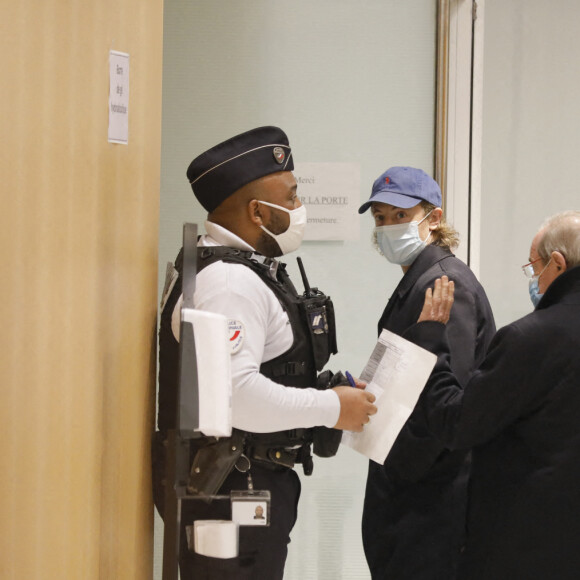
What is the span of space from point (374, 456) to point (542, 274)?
576 mm

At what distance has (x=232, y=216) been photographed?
1844mm

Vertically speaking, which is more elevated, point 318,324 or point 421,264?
point 421,264

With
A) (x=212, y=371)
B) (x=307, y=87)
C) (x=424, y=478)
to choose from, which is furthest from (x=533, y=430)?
(x=307, y=87)

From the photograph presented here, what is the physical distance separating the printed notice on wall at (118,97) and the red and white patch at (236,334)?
0.50 m

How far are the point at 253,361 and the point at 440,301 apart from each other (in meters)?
0.55

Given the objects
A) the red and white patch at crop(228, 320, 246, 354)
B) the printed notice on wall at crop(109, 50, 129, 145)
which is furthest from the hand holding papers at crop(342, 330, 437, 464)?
the printed notice on wall at crop(109, 50, 129, 145)

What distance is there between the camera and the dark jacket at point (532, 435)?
5.16ft

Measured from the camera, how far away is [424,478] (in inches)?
81.5

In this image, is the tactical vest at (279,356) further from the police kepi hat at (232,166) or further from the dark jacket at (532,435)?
the dark jacket at (532,435)

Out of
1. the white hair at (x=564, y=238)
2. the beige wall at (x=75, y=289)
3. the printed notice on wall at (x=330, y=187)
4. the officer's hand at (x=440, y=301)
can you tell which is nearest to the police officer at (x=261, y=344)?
the beige wall at (x=75, y=289)

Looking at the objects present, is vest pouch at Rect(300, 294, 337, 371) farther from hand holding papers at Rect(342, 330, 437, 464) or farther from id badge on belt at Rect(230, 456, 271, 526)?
id badge on belt at Rect(230, 456, 271, 526)

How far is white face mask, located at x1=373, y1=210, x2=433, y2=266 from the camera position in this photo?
2281mm

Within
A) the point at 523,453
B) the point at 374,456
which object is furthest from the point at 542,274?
the point at 374,456

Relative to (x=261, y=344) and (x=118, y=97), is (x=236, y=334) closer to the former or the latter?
(x=261, y=344)
